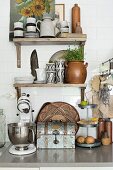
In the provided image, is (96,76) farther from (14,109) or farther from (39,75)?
(14,109)

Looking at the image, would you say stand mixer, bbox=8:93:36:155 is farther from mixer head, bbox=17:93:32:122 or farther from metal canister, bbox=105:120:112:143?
metal canister, bbox=105:120:112:143

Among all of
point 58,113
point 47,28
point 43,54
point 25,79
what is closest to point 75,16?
point 47,28

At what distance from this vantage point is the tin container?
1925mm

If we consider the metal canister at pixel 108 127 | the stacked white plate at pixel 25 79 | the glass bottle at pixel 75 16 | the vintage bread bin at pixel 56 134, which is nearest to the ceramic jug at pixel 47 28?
the glass bottle at pixel 75 16

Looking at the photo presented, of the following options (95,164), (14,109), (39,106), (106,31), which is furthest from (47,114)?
(106,31)

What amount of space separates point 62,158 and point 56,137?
23 centimetres

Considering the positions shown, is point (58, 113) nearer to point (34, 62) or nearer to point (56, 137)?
point (56, 137)

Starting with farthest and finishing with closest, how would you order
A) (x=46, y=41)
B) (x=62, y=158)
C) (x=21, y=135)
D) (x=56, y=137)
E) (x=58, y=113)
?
(x=58, y=113) < (x=46, y=41) < (x=56, y=137) < (x=21, y=135) < (x=62, y=158)

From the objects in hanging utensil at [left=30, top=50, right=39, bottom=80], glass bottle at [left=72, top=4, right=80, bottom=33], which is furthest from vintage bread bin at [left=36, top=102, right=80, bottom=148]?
glass bottle at [left=72, top=4, right=80, bottom=33]

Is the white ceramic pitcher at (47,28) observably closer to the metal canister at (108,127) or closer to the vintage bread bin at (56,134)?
the vintage bread bin at (56,134)

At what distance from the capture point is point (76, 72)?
1983 millimetres

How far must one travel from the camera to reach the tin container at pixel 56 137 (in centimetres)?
192

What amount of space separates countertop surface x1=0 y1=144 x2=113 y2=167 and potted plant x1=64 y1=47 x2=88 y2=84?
0.51 m

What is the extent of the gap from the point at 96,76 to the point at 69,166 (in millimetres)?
823
